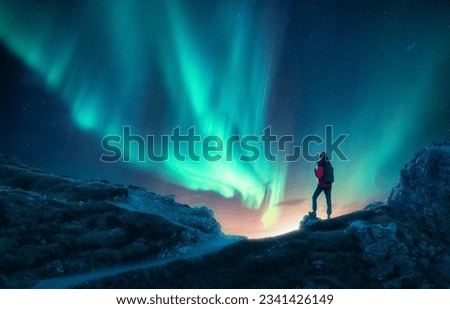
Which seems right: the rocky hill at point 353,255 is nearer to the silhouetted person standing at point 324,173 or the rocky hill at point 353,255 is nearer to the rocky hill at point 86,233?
the silhouetted person standing at point 324,173

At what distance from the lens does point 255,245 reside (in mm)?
25656

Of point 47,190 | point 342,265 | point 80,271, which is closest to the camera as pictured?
point 342,265

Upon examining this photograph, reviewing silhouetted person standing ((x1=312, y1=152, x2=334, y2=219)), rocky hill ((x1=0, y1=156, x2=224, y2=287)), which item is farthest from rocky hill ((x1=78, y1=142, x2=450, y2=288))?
rocky hill ((x1=0, y1=156, x2=224, y2=287))

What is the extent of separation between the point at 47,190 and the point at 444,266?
3809cm

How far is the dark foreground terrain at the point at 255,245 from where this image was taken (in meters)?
22.1

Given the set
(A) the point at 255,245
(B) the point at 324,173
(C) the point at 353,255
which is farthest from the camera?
(B) the point at 324,173

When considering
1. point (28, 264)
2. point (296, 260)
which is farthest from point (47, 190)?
point (296, 260)

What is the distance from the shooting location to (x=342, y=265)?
22891mm

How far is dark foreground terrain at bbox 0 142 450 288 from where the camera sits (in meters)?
22.1

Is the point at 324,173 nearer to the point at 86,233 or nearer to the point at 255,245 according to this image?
the point at 255,245

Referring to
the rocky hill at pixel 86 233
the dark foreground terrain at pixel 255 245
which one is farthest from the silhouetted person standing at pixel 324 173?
the rocky hill at pixel 86 233

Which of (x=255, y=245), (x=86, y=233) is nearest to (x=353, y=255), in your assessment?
(x=255, y=245)

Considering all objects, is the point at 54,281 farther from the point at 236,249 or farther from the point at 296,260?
the point at 296,260

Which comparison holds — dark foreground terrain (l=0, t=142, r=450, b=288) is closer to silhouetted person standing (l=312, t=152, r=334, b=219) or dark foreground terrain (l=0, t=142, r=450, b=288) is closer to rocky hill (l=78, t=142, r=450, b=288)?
rocky hill (l=78, t=142, r=450, b=288)
